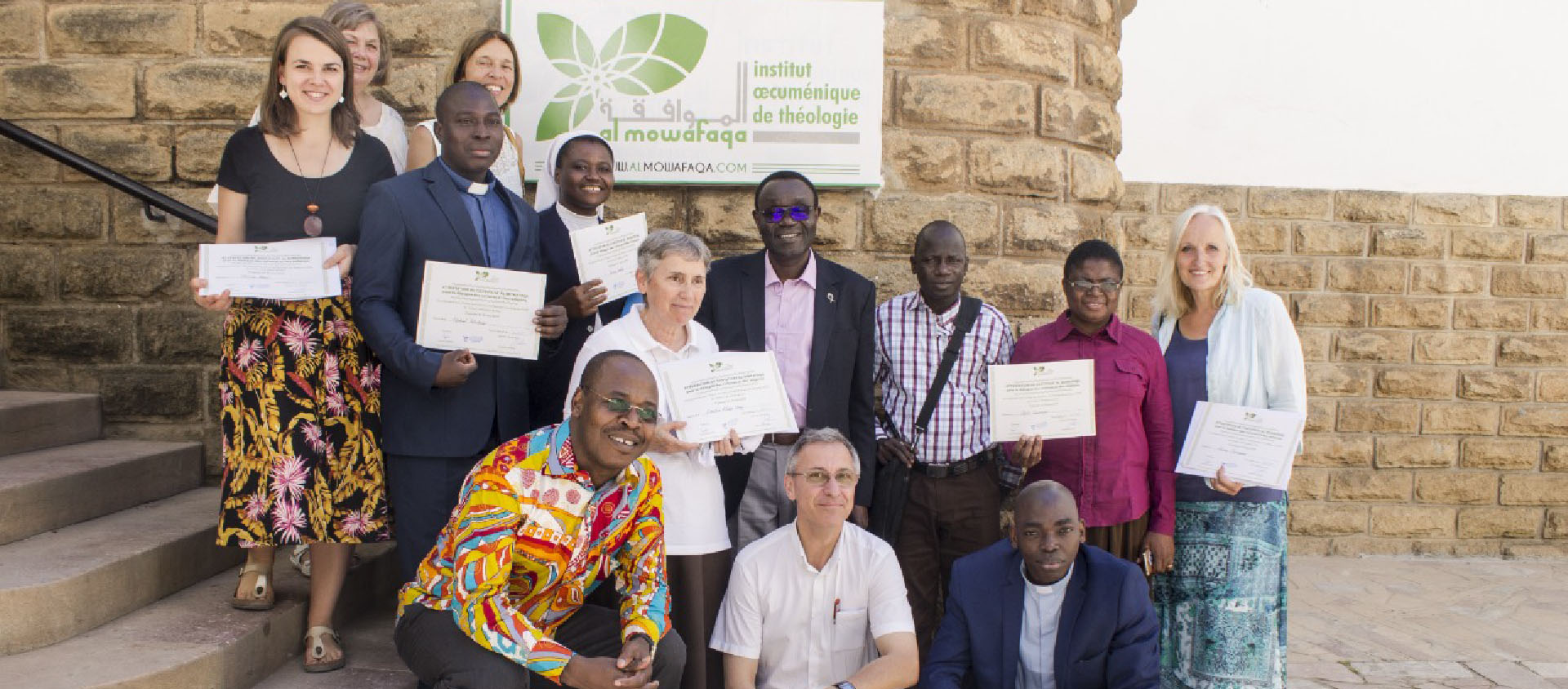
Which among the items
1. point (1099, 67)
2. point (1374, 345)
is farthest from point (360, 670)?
point (1374, 345)

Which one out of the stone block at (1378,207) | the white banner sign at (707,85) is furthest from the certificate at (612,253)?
the stone block at (1378,207)

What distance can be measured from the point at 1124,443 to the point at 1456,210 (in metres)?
5.74

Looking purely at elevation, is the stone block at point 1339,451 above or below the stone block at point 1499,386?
below

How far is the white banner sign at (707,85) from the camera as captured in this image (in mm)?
5117

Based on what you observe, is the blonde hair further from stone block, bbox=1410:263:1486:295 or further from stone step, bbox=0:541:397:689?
stone block, bbox=1410:263:1486:295

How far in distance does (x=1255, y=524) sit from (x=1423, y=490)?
5289mm

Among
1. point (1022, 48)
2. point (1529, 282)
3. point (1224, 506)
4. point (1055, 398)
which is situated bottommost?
point (1224, 506)

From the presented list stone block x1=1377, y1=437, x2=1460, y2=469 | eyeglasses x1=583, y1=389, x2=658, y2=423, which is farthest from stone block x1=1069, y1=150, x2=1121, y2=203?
stone block x1=1377, y1=437, x2=1460, y2=469

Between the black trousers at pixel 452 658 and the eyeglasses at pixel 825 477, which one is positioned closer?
the black trousers at pixel 452 658

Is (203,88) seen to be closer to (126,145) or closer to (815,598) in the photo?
(126,145)

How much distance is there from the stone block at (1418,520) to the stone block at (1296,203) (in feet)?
7.37

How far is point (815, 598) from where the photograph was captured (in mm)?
3682

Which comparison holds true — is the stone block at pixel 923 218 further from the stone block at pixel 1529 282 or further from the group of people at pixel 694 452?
the stone block at pixel 1529 282

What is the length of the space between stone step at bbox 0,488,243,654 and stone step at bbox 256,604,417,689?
22.1 inches
